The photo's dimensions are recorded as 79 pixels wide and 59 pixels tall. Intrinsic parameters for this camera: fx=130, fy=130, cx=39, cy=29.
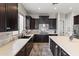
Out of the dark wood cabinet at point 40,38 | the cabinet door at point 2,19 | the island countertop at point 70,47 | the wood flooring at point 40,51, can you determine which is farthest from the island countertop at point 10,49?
the dark wood cabinet at point 40,38

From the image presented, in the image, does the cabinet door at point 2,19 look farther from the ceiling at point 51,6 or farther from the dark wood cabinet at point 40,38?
the dark wood cabinet at point 40,38

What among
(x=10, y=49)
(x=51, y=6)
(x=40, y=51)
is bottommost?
(x=40, y=51)

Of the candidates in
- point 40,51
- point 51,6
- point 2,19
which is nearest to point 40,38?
point 51,6

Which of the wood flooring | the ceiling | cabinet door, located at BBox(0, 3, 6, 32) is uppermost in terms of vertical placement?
the ceiling

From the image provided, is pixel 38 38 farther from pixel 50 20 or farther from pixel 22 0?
pixel 22 0

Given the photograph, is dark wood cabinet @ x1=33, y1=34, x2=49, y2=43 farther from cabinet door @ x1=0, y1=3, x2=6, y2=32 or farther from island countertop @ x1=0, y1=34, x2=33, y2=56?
cabinet door @ x1=0, y1=3, x2=6, y2=32

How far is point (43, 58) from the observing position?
2.81 feet

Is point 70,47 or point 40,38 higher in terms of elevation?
point 70,47

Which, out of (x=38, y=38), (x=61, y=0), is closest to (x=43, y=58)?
(x=61, y=0)

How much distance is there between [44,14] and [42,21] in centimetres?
65

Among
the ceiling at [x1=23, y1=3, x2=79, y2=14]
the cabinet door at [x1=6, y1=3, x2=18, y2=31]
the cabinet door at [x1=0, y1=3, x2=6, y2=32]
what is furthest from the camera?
the ceiling at [x1=23, y1=3, x2=79, y2=14]

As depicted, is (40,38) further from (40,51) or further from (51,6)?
(40,51)

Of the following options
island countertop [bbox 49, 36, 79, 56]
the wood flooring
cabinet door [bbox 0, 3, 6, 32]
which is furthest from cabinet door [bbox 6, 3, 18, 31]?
the wood flooring

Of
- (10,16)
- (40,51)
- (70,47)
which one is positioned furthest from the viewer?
(40,51)
